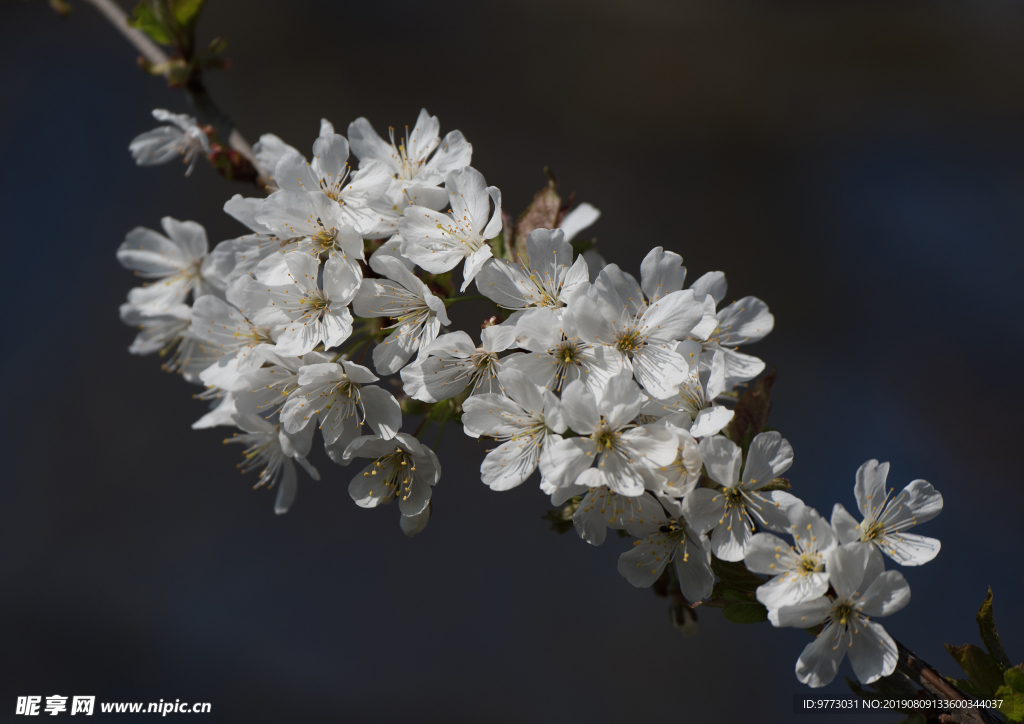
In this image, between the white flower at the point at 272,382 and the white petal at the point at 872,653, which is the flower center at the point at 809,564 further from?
the white flower at the point at 272,382

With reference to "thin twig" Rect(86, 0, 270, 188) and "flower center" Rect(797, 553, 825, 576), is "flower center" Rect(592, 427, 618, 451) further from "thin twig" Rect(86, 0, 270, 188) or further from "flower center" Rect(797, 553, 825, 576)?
"thin twig" Rect(86, 0, 270, 188)

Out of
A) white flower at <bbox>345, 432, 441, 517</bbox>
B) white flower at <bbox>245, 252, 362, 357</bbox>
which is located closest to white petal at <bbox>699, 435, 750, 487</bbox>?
white flower at <bbox>345, 432, 441, 517</bbox>

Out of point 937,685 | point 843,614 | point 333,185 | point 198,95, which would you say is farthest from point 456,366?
point 198,95

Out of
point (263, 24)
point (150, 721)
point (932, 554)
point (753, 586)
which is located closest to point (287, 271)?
point (753, 586)

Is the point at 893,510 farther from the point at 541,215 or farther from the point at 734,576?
the point at 541,215

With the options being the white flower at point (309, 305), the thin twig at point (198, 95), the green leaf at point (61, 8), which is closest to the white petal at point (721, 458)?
the white flower at point (309, 305)

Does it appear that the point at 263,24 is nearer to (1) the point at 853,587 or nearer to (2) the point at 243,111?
(2) the point at 243,111
